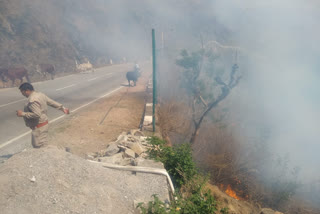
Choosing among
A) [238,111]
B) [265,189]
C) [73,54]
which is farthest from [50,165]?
[73,54]

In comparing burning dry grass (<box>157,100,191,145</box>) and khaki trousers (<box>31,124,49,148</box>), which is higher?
khaki trousers (<box>31,124,49,148</box>)

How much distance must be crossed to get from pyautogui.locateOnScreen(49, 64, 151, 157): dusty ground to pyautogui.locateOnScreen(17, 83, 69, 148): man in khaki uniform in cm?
126

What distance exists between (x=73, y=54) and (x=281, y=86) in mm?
24584

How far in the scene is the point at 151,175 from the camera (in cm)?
351

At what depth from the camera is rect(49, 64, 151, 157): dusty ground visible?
5.37 metres

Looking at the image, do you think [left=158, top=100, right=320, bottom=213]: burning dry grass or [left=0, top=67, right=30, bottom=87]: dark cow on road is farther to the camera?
[left=0, top=67, right=30, bottom=87]: dark cow on road

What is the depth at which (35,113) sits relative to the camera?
136 inches

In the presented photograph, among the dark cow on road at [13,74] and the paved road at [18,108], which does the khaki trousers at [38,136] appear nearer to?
the paved road at [18,108]

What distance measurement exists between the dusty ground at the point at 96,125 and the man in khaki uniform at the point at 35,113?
Answer: 4.14ft

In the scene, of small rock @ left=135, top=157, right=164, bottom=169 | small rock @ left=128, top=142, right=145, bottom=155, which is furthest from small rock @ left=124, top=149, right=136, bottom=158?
small rock @ left=135, top=157, right=164, bottom=169

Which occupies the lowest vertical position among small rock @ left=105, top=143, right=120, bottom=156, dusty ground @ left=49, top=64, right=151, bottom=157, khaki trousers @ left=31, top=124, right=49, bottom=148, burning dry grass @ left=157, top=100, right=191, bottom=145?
burning dry grass @ left=157, top=100, right=191, bottom=145

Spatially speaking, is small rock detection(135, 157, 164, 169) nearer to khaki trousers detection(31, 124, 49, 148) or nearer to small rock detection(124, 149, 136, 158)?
small rock detection(124, 149, 136, 158)

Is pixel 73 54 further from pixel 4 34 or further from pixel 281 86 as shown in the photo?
pixel 281 86

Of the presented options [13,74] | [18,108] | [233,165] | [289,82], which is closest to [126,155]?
[233,165]
